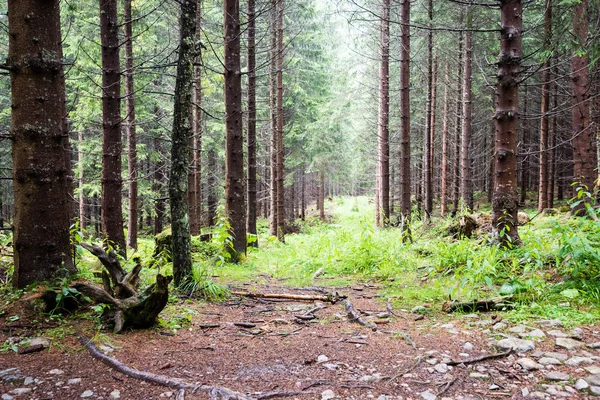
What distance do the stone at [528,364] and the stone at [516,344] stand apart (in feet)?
0.65

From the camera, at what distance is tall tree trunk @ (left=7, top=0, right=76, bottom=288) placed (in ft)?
12.6

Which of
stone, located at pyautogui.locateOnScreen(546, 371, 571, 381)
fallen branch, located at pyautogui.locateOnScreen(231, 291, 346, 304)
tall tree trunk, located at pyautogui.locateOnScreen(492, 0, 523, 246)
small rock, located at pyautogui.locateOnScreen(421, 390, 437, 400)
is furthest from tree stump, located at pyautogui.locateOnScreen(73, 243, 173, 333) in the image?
tall tree trunk, located at pyautogui.locateOnScreen(492, 0, 523, 246)

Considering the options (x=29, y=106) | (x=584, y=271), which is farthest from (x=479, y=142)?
(x=29, y=106)

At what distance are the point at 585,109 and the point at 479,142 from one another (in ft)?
65.4

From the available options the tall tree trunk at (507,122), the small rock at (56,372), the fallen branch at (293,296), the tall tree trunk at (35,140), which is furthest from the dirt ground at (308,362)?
the tall tree trunk at (507,122)

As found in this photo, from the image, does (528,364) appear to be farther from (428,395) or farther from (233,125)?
(233,125)

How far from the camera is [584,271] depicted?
4.63 meters

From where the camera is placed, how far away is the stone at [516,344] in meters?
3.31

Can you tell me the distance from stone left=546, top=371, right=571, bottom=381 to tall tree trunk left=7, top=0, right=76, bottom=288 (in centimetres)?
492

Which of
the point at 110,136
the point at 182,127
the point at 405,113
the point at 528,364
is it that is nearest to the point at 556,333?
the point at 528,364

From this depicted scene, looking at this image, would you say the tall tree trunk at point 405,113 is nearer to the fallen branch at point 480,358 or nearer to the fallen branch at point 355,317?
the fallen branch at point 355,317

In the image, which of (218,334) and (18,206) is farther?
(218,334)

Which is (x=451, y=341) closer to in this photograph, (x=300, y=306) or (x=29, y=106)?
(x=300, y=306)

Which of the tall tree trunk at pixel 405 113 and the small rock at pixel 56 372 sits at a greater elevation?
the tall tree trunk at pixel 405 113
